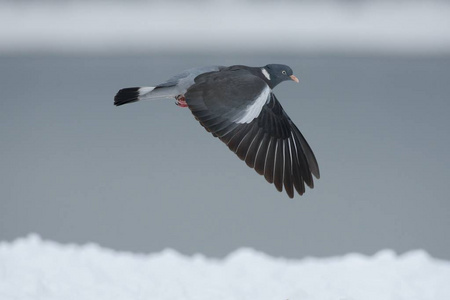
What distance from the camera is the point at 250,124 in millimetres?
1572

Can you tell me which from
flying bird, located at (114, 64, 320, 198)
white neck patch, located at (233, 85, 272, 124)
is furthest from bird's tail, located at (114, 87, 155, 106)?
white neck patch, located at (233, 85, 272, 124)

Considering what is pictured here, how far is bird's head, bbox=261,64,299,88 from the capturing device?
5.63 ft

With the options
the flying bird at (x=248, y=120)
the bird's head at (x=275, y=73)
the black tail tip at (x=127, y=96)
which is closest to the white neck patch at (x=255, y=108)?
the flying bird at (x=248, y=120)

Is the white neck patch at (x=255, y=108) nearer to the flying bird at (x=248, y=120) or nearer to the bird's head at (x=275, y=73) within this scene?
the flying bird at (x=248, y=120)

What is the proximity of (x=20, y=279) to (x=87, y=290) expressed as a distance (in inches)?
8.8

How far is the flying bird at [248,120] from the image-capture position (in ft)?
5.03

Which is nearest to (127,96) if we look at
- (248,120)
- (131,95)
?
(131,95)

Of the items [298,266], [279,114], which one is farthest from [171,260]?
[279,114]

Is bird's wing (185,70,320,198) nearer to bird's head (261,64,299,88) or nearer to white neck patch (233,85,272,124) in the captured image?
white neck patch (233,85,272,124)

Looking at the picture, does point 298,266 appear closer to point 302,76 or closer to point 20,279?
point 302,76

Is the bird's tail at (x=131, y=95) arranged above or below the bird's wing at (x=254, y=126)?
above

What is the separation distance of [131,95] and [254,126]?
279 mm

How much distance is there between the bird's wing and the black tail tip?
113 mm

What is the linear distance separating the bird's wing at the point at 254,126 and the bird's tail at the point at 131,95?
0.09 m
